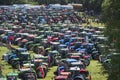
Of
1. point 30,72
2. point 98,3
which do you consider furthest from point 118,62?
point 98,3

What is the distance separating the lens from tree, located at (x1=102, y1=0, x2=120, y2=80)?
15086 mm

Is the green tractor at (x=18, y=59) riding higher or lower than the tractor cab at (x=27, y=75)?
lower

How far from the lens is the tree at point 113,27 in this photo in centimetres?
→ 1509

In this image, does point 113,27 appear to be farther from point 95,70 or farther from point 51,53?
point 51,53

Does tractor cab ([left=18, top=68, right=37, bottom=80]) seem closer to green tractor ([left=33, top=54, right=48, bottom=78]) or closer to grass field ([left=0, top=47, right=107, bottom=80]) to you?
green tractor ([left=33, top=54, right=48, bottom=78])

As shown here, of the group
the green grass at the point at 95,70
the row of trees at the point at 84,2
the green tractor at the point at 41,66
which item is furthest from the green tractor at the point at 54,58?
the row of trees at the point at 84,2

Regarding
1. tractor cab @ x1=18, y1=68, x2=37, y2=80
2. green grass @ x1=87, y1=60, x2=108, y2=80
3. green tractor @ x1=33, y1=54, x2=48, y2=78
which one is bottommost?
green grass @ x1=87, y1=60, x2=108, y2=80

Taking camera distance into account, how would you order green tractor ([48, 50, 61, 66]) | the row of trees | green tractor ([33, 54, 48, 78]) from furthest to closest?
1. the row of trees
2. green tractor ([48, 50, 61, 66])
3. green tractor ([33, 54, 48, 78])

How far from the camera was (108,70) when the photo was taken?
15773mm

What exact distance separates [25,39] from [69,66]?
17.1 meters

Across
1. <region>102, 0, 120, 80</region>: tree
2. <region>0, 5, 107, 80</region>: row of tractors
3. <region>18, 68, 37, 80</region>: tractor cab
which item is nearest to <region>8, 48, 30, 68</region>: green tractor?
<region>0, 5, 107, 80</region>: row of tractors

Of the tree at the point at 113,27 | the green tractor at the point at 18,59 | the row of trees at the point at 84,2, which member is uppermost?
the tree at the point at 113,27

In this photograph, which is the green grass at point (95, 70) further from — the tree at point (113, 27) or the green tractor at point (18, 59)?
the tree at point (113, 27)

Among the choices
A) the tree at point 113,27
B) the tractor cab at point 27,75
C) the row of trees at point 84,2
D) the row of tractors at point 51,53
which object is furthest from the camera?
the row of trees at point 84,2
